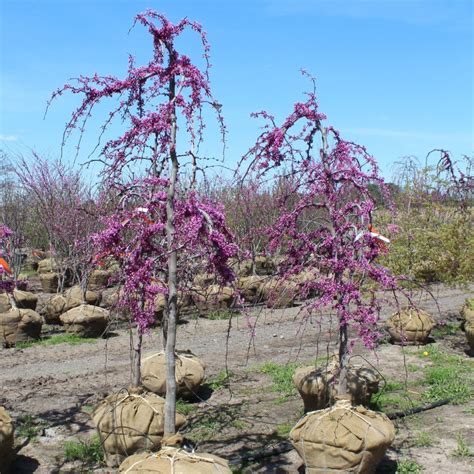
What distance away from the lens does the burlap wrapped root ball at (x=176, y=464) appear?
137 inches

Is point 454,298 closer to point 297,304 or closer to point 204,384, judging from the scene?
point 297,304

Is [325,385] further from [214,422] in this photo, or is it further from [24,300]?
[24,300]

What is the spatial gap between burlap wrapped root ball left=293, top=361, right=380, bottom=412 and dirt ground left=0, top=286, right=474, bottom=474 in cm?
29

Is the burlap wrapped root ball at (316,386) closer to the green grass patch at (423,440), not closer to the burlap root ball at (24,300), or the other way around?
the green grass patch at (423,440)

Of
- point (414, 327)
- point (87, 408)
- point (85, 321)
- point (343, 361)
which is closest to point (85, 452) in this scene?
point (87, 408)

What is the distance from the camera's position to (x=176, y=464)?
3.51 m

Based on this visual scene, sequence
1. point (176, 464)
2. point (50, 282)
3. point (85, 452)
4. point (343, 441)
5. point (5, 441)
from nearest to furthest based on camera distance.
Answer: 1. point (176, 464)
2. point (343, 441)
3. point (5, 441)
4. point (85, 452)
5. point (50, 282)

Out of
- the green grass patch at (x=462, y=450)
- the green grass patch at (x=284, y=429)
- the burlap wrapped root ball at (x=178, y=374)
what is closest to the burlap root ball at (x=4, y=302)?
the burlap wrapped root ball at (x=178, y=374)

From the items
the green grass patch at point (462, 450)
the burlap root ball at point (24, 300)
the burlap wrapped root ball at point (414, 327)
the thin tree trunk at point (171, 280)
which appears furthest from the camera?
the burlap root ball at point (24, 300)

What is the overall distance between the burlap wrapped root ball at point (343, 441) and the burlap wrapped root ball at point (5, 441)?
2369 mm

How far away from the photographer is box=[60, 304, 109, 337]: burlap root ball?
426 inches

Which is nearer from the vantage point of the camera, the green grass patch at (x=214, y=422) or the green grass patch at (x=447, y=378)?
the green grass patch at (x=214, y=422)

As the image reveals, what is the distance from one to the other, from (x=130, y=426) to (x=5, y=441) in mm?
1028

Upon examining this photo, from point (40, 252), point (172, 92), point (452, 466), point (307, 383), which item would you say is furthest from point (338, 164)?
point (40, 252)
